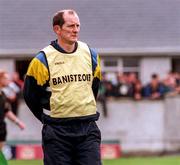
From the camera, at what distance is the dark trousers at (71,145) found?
290 inches

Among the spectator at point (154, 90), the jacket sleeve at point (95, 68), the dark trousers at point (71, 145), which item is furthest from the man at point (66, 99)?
the spectator at point (154, 90)

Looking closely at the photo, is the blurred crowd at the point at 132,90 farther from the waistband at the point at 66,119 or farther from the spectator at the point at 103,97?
the waistband at the point at 66,119

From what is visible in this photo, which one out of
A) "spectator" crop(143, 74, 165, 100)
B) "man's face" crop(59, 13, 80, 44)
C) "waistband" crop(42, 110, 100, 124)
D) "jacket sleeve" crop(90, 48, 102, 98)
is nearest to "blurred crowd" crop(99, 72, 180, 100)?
"spectator" crop(143, 74, 165, 100)

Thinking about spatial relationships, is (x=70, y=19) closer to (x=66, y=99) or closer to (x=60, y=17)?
(x=60, y=17)

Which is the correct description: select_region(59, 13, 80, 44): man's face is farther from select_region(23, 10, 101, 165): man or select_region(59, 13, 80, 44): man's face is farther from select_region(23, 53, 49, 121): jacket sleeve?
select_region(23, 53, 49, 121): jacket sleeve

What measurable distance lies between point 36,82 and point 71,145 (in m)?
0.62

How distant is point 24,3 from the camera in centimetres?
3138

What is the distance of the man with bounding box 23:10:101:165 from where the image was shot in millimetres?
7395

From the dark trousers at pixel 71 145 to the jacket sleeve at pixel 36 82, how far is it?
336 millimetres

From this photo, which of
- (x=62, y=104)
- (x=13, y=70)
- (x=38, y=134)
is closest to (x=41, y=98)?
(x=62, y=104)

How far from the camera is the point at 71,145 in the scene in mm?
7414

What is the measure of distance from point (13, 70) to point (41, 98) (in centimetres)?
2276

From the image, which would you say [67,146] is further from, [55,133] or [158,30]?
[158,30]

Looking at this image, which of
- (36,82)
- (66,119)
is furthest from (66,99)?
(36,82)
